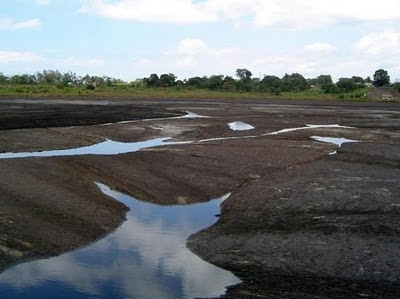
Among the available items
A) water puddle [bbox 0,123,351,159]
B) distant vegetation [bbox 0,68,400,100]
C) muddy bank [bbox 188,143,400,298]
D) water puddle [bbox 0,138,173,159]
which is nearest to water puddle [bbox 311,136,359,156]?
water puddle [bbox 0,123,351,159]

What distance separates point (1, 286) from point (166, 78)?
429ft

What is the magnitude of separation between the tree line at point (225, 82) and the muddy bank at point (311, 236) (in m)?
97.6

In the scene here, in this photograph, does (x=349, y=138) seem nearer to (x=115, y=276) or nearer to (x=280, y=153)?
(x=280, y=153)

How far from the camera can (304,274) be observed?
12719 millimetres

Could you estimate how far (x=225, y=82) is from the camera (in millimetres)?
132250

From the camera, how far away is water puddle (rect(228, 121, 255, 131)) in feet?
141

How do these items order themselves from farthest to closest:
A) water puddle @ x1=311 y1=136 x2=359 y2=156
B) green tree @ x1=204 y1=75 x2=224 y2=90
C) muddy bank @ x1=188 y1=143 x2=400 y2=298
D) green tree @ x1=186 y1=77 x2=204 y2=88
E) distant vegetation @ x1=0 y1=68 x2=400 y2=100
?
1. green tree @ x1=186 y1=77 x2=204 y2=88
2. green tree @ x1=204 y1=75 x2=224 y2=90
3. distant vegetation @ x1=0 y1=68 x2=400 y2=100
4. water puddle @ x1=311 y1=136 x2=359 y2=156
5. muddy bank @ x1=188 y1=143 x2=400 y2=298

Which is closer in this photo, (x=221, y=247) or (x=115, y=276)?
(x=115, y=276)

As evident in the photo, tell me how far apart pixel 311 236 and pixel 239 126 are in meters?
30.6

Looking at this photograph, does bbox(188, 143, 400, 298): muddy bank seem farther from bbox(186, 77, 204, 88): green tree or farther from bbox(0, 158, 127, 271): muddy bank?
bbox(186, 77, 204, 88): green tree

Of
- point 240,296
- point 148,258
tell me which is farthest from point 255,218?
point 240,296

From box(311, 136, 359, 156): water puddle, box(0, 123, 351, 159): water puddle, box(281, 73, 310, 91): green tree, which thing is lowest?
box(311, 136, 359, 156): water puddle

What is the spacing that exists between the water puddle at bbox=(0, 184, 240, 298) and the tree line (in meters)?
104

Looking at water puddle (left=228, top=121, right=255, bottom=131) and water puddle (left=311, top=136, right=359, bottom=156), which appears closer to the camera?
water puddle (left=311, top=136, right=359, bottom=156)
